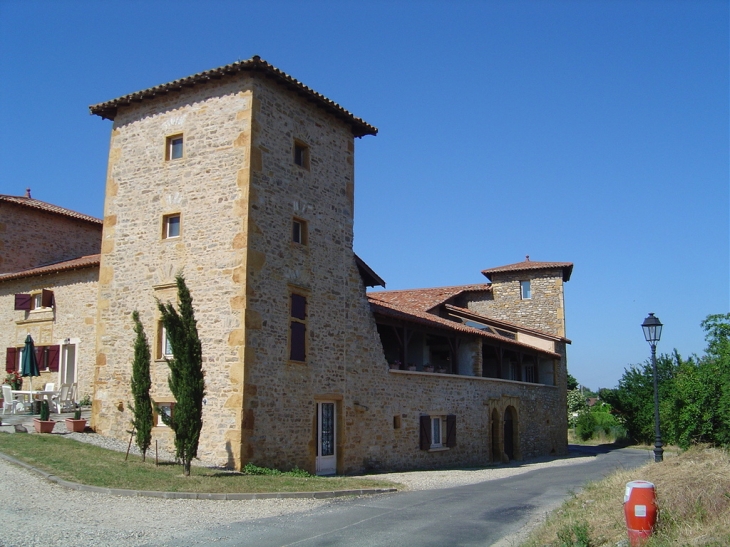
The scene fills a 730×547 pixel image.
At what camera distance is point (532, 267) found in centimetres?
3728

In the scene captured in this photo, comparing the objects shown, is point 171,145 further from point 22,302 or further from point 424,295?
point 424,295

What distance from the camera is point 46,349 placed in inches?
892

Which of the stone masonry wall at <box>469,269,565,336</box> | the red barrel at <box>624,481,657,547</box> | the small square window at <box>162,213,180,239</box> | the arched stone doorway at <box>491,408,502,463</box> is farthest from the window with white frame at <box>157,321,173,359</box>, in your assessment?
the stone masonry wall at <box>469,269,565,336</box>

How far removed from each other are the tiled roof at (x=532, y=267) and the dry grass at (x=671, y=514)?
992 inches

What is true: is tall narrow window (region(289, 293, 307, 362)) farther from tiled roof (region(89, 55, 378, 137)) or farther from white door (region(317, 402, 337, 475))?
tiled roof (region(89, 55, 378, 137))

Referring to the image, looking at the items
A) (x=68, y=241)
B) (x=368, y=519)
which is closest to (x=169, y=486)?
(x=368, y=519)


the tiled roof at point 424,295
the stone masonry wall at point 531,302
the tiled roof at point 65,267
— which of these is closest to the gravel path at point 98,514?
the tiled roof at point 65,267

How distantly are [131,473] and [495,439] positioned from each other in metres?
17.7

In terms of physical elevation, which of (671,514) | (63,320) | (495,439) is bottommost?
(495,439)

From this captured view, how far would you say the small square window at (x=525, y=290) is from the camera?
37.8m

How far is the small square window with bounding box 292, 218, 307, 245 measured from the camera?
725 inches

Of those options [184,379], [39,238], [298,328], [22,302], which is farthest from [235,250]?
[39,238]

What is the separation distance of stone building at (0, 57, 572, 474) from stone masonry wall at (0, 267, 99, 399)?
3.10 metres

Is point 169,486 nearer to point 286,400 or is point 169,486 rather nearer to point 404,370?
point 286,400
